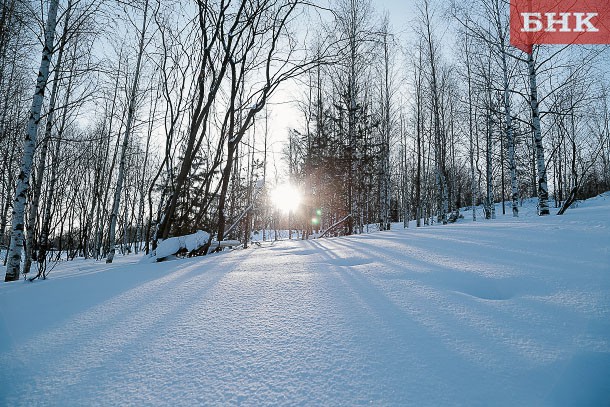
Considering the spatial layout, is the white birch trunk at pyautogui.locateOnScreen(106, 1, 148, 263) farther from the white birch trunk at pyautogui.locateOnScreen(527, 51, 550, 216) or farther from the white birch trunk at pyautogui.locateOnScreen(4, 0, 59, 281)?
the white birch trunk at pyautogui.locateOnScreen(527, 51, 550, 216)

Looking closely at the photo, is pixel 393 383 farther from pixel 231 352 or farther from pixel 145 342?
pixel 145 342

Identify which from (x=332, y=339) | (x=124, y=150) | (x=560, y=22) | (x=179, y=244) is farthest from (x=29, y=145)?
(x=560, y=22)

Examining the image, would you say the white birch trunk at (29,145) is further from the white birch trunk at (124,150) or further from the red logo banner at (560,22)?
the red logo banner at (560,22)

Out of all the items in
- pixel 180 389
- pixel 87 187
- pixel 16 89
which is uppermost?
pixel 16 89

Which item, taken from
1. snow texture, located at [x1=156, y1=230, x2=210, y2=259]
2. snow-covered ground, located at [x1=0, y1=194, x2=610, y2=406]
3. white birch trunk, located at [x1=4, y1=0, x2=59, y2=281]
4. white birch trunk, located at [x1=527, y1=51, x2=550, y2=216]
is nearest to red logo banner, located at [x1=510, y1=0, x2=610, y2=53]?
white birch trunk, located at [x1=527, y1=51, x2=550, y2=216]

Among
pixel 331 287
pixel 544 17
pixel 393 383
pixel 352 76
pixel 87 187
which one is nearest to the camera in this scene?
pixel 393 383

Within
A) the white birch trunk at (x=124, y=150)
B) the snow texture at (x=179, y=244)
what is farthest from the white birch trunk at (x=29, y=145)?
the white birch trunk at (x=124, y=150)

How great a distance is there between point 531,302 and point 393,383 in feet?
2.70

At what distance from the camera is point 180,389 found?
28.2 inches

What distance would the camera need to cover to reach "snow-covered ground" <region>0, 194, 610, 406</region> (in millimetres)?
702

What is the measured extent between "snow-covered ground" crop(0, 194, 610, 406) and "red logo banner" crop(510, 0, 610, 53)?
27.9ft

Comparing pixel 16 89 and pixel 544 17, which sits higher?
pixel 544 17

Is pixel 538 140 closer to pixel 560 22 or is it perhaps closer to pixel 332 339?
pixel 560 22

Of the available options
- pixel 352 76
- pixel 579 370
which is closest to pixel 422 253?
pixel 579 370
